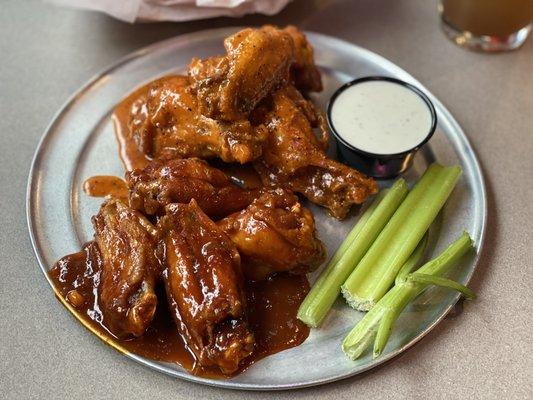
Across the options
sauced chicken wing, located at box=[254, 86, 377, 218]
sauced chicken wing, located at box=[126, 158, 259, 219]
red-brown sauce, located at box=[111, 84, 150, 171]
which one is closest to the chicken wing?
sauced chicken wing, located at box=[254, 86, 377, 218]

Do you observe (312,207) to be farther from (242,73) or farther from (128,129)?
(128,129)

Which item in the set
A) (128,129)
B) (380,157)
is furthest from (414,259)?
(128,129)

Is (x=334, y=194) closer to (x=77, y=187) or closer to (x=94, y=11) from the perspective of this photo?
(x=77, y=187)

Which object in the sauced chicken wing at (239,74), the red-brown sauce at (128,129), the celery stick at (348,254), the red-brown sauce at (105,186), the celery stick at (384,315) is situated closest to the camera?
the celery stick at (384,315)

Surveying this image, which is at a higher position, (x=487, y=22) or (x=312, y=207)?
(x=487, y=22)

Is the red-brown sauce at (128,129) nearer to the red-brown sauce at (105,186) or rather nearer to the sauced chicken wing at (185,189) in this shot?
the red-brown sauce at (105,186)

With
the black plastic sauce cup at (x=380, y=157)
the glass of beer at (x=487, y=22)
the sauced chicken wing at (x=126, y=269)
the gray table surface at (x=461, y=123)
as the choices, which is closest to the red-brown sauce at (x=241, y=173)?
the black plastic sauce cup at (x=380, y=157)
